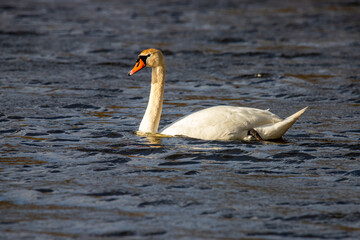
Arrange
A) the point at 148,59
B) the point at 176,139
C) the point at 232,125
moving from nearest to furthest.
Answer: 1. the point at 232,125
2. the point at 176,139
3. the point at 148,59

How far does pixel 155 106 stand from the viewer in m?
9.80

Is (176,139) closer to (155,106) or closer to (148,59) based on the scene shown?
(155,106)

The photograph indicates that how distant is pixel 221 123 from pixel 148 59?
1.53 metres

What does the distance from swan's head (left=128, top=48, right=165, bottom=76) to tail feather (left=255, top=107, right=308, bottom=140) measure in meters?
1.81

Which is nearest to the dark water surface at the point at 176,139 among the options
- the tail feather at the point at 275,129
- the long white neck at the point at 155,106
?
the tail feather at the point at 275,129

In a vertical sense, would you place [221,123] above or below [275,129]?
→ above

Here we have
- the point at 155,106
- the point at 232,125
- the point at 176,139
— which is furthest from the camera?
the point at 155,106

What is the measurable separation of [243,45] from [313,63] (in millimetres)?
2703

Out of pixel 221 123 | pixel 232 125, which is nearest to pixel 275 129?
pixel 232 125

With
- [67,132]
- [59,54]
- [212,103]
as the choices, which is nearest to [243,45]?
[59,54]

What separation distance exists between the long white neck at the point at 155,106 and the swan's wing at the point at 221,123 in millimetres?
561

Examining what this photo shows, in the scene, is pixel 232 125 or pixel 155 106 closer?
pixel 232 125

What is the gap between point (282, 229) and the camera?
5.93m

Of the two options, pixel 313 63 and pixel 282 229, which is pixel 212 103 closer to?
pixel 313 63
